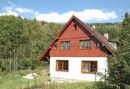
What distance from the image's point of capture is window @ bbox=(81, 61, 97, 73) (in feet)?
108

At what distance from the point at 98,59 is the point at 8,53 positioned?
38983 millimetres

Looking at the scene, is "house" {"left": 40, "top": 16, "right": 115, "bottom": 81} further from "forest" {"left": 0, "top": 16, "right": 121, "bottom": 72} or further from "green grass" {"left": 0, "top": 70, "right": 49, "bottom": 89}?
"forest" {"left": 0, "top": 16, "right": 121, "bottom": 72}

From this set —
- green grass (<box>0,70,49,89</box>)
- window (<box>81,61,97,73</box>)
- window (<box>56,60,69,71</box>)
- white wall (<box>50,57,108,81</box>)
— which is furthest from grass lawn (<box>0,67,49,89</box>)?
window (<box>81,61,97,73</box>)

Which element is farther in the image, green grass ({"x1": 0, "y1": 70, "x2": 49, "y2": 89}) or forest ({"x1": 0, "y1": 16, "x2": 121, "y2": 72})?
forest ({"x1": 0, "y1": 16, "x2": 121, "y2": 72})

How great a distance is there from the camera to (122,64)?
21016mm

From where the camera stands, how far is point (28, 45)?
72812mm

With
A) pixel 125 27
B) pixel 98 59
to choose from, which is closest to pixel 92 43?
pixel 98 59

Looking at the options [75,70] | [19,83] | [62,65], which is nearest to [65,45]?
[62,65]

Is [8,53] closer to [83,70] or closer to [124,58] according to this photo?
[83,70]

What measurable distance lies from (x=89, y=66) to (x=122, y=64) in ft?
40.7

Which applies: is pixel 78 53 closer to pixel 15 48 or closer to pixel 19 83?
pixel 19 83

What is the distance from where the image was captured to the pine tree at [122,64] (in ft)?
67.9

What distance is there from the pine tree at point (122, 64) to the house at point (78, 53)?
→ 8608 millimetres

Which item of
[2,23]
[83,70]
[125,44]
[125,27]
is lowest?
[83,70]
